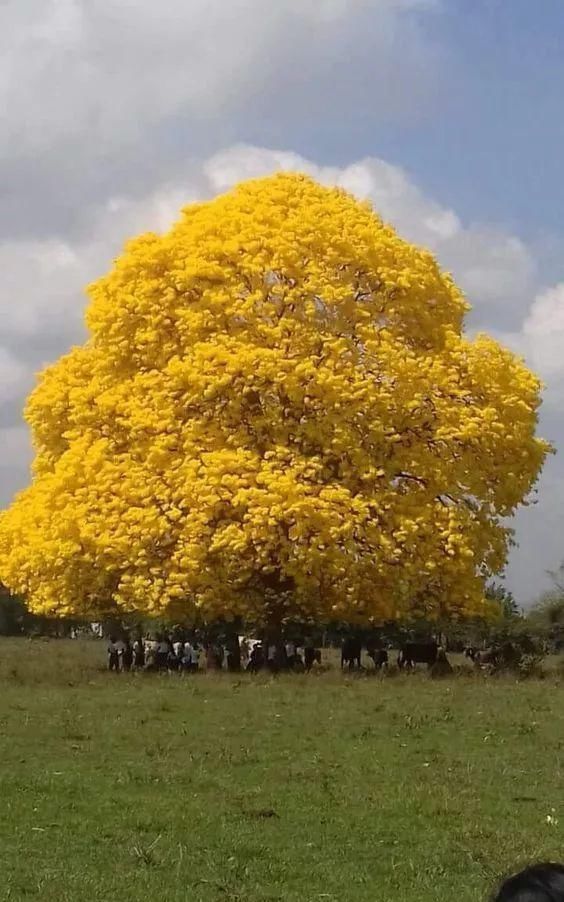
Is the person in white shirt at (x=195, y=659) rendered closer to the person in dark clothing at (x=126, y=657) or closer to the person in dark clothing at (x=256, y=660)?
the person in dark clothing at (x=126, y=657)

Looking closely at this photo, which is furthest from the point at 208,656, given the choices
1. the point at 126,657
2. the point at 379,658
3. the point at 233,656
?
the point at 379,658

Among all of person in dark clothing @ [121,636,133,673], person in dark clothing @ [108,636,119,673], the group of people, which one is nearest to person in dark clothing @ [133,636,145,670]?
the group of people

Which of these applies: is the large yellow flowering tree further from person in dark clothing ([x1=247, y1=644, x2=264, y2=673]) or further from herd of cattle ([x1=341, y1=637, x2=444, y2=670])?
herd of cattle ([x1=341, y1=637, x2=444, y2=670])

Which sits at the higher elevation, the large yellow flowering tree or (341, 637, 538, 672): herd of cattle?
the large yellow flowering tree

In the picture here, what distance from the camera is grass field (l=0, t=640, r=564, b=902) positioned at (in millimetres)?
10125

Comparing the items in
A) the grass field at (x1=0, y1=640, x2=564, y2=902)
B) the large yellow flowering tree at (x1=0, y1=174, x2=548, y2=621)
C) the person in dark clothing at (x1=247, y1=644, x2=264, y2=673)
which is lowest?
the grass field at (x1=0, y1=640, x2=564, y2=902)

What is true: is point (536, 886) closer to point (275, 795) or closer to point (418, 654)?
point (275, 795)

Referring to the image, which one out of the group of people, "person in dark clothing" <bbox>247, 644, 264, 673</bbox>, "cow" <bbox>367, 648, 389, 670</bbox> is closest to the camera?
the group of people

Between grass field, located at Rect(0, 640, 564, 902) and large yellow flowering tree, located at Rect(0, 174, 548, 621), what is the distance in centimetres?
594

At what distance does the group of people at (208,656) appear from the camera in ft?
104

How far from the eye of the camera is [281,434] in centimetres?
2994

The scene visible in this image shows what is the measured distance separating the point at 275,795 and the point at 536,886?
10.4m

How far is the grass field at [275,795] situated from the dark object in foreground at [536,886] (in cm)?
636

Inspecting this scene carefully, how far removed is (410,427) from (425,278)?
13.7ft
